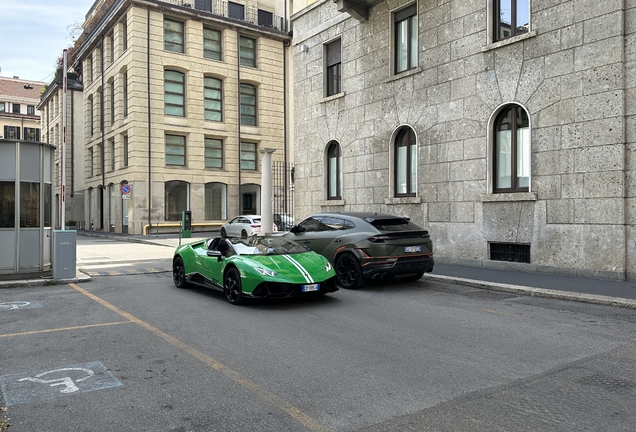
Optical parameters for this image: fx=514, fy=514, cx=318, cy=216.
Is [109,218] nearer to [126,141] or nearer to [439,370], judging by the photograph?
[126,141]

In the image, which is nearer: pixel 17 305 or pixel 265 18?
pixel 17 305

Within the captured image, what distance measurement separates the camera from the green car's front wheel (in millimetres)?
8703

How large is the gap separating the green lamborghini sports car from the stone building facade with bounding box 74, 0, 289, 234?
2495 cm

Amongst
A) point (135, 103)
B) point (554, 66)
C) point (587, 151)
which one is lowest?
point (587, 151)

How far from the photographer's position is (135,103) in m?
33.3

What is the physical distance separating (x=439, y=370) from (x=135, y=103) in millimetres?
32196

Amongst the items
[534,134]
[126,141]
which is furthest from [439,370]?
[126,141]

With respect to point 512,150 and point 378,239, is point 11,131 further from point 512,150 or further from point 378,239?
point 378,239

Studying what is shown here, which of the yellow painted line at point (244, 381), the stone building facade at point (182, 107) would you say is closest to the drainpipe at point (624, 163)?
the yellow painted line at point (244, 381)

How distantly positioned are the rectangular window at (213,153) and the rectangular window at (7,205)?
24885mm

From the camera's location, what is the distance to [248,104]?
38.8 m

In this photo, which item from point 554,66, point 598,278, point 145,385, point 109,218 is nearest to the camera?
point 145,385

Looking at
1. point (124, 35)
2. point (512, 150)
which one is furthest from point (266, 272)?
point (124, 35)

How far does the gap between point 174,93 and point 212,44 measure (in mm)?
4804
